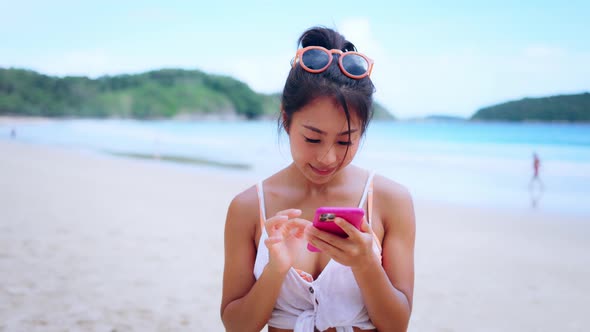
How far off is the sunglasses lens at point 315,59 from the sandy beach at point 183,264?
118 inches

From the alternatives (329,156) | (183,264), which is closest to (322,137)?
(329,156)

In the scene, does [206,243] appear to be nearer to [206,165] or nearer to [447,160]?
[206,165]

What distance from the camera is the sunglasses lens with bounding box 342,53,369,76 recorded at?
192 centimetres

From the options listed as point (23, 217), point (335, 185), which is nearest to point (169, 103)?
point (23, 217)

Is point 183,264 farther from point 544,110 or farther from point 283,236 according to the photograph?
point 544,110

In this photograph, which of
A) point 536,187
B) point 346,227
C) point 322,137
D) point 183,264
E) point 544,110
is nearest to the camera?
point 346,227

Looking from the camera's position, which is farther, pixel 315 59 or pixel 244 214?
pixel 244 214

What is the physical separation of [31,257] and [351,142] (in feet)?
16.6

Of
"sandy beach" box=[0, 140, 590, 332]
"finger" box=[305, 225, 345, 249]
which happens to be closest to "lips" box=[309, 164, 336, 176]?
"finger" box=[305, 225, 345, 249]

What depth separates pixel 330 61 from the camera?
1921 millimetres

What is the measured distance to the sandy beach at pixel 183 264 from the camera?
439 centimetres

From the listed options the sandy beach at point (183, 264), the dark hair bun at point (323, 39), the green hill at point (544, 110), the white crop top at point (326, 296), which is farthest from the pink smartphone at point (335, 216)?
the green hill at point (544, 110)

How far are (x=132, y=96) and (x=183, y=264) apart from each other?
8576 centimetres

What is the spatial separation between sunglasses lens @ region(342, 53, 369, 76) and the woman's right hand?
0.61 metres
